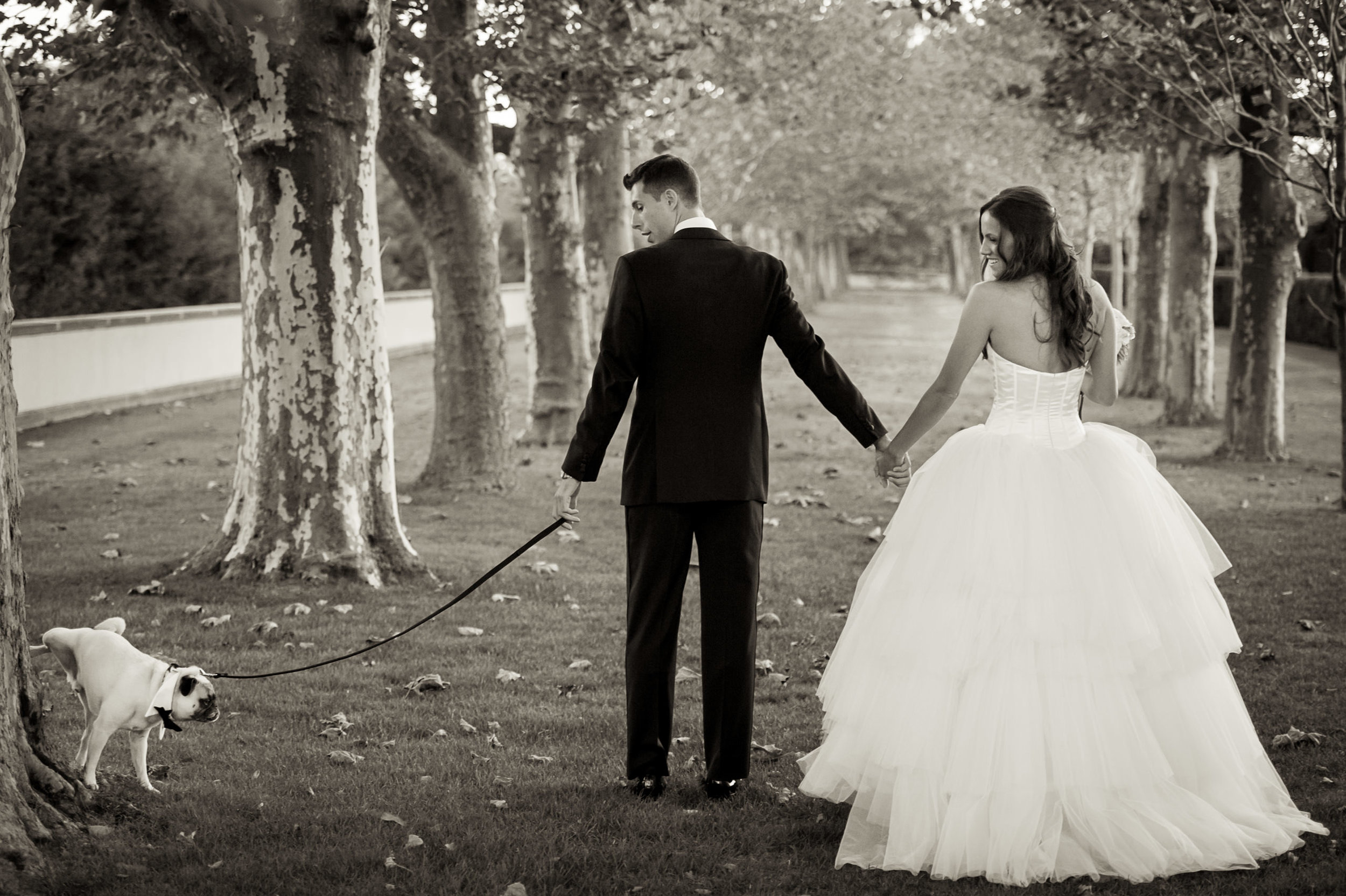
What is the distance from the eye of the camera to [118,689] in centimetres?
487

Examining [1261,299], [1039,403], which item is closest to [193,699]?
[1039,403]

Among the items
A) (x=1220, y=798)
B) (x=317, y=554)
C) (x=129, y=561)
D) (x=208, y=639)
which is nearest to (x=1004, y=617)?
(x=1220, y=798)

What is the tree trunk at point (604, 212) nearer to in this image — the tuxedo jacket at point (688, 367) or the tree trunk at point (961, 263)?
the tuxedo jacket at point (688, 367)

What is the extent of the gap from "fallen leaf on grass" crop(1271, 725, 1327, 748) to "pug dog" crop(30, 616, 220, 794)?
4447 millimetres

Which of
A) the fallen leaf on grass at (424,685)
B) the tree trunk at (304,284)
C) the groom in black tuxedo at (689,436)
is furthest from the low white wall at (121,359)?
the groom in black tuxedo at (689,436)

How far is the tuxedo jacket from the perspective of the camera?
16.7 feet

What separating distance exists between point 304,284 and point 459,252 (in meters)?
4.49

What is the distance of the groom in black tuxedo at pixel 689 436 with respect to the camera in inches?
201

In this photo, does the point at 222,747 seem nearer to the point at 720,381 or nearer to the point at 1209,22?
the point at 720,381

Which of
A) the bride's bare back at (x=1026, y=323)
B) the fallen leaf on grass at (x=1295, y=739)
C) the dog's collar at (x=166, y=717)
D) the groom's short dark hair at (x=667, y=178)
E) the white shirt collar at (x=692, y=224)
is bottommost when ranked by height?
the fallen leaf on grass at (x=1295, y=739)

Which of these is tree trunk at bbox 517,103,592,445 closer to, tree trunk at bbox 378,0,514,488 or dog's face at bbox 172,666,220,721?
tree trunk at bbox 378,0,514,488

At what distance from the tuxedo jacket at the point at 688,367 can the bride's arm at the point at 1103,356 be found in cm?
93

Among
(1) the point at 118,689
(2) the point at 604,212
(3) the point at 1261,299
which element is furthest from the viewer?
(2) the point at 604,212

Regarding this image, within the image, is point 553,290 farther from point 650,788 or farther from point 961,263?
point 961,263
